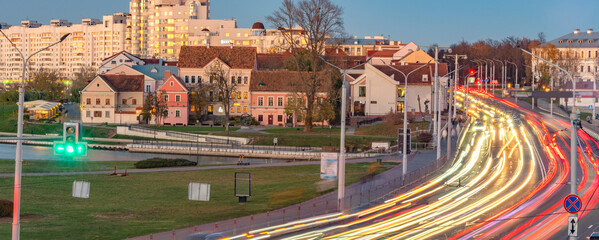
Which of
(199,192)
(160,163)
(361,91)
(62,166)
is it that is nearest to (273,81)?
(361,91)

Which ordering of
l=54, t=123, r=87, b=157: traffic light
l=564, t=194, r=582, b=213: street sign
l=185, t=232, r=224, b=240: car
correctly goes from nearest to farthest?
l=564, t=194, r=582, b=213: street sign < l=54, t=123, r=87, b=157: traffic light < l=185, t=232, r=224, b=240: car

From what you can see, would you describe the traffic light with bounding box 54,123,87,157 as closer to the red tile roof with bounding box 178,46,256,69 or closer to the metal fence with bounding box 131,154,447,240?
the metal fence with bounding box 131,154,447,240

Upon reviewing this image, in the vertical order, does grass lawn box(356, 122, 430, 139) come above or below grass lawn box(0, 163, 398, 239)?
above

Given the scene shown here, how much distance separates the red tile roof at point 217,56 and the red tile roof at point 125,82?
6926 mm

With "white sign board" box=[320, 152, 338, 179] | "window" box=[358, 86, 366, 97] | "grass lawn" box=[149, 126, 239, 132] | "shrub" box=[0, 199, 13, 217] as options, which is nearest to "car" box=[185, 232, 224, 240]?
"white sign board" box=[320, 152, 338, 179]

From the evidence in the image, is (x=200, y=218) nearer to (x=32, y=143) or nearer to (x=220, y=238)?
(x=220, y=238)

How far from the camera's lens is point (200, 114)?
390ft

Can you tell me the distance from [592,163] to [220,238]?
130 feet

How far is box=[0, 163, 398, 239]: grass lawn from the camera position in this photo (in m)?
37.1

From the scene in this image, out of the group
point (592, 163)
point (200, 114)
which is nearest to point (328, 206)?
point (592, 163)

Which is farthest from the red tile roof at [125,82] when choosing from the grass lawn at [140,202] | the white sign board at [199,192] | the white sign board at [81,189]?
the white sign board at [199,192]

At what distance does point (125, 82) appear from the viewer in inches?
4951

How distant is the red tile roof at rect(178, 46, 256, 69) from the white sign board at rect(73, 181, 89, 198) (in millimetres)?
82065

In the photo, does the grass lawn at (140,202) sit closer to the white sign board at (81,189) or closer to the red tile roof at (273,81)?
the white sign board at (81,189)
